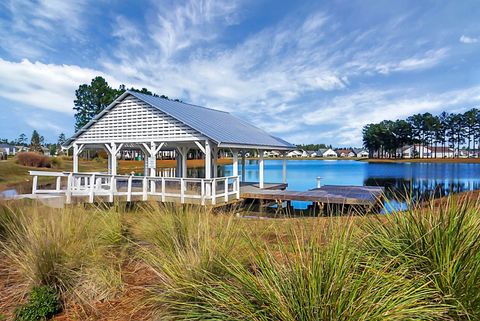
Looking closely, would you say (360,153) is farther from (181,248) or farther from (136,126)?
(181,248)

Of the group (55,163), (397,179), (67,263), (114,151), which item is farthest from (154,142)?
(55,163)

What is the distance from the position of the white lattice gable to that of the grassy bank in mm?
9570

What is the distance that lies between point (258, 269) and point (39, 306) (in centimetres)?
246

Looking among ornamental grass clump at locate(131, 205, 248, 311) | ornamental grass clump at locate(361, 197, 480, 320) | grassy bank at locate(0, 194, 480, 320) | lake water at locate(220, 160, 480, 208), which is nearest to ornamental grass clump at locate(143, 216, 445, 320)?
grassy bank at locate(0, 194, 480, 320)

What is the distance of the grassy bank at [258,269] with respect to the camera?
7.57 ft

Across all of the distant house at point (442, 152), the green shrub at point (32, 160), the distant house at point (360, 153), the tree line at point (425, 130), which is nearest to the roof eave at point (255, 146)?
the green shrub at point (32, 160)

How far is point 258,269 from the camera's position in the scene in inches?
141

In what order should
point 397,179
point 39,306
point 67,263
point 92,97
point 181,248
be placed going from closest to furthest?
point 39,306 < point 67,263 < point 181,248 < point 397,179 < point 92,97

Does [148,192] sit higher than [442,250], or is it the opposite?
[442,250]

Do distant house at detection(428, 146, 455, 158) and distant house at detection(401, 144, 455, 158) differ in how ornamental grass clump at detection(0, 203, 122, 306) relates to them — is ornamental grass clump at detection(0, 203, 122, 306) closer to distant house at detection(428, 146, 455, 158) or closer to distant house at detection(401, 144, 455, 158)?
distant house at detection(401, 144, 455, 158)

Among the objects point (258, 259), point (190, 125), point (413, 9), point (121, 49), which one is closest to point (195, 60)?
point (121, 49)

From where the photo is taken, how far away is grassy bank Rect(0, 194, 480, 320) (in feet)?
7.57

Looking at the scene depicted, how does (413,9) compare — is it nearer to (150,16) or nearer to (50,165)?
(150,16)

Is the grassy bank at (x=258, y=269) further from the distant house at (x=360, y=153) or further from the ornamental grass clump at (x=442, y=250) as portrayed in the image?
the distant house at (x=360, y=153)
